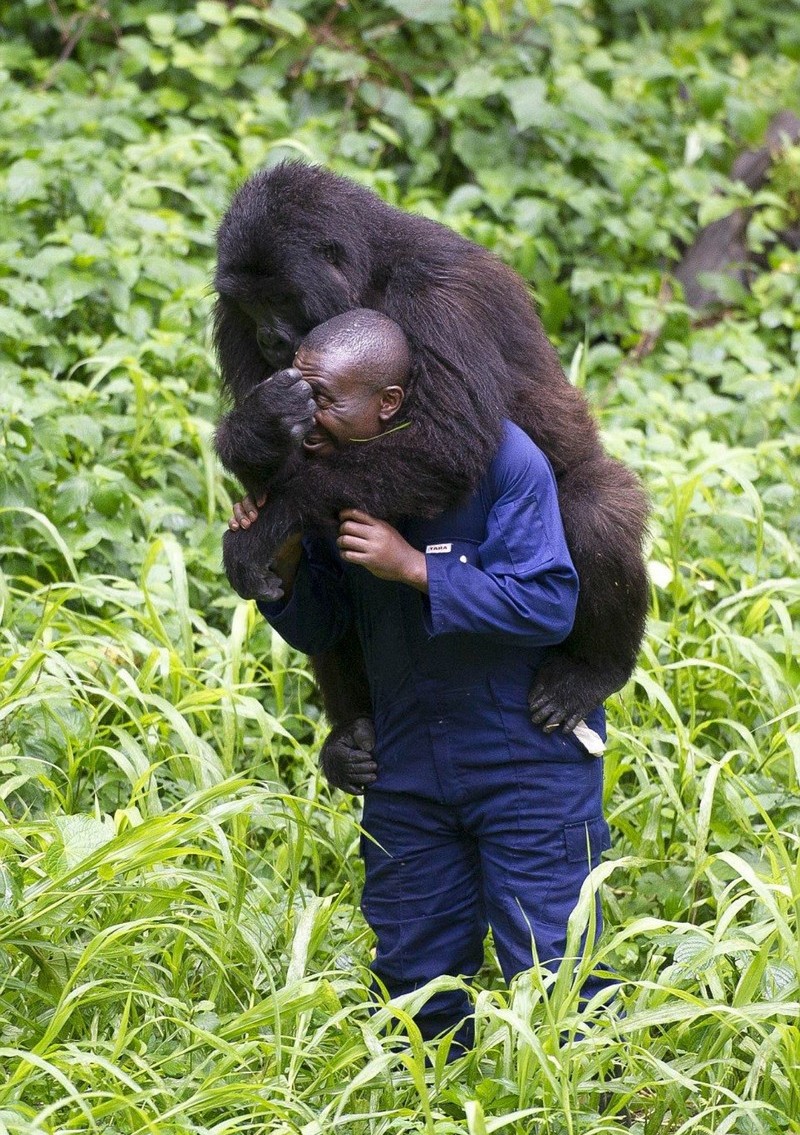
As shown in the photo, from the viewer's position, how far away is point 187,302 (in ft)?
17.8

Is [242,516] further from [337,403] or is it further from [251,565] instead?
[337,403]

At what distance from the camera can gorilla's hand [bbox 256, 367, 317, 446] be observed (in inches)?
106

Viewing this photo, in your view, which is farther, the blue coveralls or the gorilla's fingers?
the gorilla's fingers

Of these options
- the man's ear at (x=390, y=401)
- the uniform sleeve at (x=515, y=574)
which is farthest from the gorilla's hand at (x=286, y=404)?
the uniform sleeve at (x=515, y=574)

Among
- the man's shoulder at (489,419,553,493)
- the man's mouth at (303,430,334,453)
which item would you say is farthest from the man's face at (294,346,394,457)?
the man's shoulder at (489,419,553,493)

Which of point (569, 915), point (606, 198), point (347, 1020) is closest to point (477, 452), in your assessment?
point (569, 915)

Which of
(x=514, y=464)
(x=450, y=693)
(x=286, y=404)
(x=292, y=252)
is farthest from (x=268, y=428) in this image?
(x=450, y=693)

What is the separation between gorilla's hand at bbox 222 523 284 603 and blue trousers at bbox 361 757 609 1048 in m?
0.51

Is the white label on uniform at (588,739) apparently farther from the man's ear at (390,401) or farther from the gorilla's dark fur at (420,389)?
the man's ear at (390,401)

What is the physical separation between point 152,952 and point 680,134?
19.5 ft

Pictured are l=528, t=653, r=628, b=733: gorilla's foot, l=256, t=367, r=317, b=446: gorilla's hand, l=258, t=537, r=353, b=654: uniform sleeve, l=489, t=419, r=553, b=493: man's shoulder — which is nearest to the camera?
l=256, t=367, r=317, b=446: gorilla's hand

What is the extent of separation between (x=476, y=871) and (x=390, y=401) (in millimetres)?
1042

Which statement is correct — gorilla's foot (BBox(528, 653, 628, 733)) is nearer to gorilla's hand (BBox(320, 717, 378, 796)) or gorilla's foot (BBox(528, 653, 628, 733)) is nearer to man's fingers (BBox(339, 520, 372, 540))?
gorilla's hand (BBox(320, 717, 378, 796))

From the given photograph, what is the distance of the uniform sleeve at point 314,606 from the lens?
3.05m
